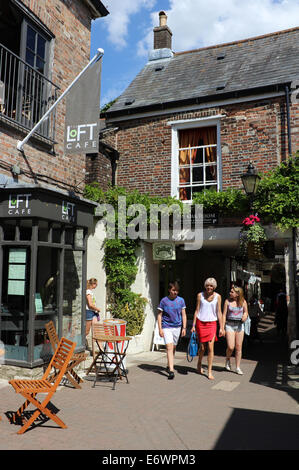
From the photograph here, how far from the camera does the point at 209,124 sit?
411 inches

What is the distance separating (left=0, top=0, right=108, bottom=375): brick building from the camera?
7.00 metres

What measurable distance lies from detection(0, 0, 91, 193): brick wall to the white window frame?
99.9 inches

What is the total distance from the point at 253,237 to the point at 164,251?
249cm

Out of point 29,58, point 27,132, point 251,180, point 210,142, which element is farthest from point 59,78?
point 251,180

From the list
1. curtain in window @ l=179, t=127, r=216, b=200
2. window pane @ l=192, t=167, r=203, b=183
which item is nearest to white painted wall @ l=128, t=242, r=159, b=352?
curtain in window @ l=179, t=127, r=216, b=200

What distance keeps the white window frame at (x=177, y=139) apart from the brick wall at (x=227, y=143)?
107mm

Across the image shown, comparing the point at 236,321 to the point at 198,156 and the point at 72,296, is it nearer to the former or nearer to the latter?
the point at 72,296

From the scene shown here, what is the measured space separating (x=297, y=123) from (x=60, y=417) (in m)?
7.85

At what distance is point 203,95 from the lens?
1038 cm

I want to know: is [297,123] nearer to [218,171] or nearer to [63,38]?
[218,171]

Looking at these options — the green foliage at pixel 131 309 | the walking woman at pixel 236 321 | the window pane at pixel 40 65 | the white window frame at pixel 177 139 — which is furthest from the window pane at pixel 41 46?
the walking woman at pixel 236 321

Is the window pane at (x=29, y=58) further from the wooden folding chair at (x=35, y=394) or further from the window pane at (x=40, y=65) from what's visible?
the wooden folding chair at (x=35, y=394)

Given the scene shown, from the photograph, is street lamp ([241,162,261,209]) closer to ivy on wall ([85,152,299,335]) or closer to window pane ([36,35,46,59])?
ivy on wall ([85,152,299,335])
